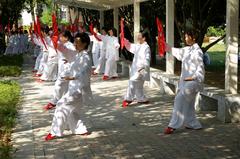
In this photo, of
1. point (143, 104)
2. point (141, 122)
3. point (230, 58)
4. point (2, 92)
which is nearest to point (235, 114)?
point (230, 58)

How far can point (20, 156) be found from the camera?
6.67m

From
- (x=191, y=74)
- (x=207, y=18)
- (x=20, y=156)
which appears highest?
(x=207, y=18)

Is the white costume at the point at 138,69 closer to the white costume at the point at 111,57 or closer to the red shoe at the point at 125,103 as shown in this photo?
the red shoe at the point at 125,103

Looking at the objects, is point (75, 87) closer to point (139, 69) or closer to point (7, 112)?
point (7, 112)

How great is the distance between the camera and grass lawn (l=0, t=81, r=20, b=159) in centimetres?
709

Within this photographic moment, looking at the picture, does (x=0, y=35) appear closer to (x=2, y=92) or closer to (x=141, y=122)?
(x=2, y=92)

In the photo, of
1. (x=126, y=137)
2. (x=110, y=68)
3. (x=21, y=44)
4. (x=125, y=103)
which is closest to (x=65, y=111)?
(x=126, y=137)

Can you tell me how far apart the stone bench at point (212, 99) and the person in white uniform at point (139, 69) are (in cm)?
105

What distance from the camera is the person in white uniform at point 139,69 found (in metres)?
10.3

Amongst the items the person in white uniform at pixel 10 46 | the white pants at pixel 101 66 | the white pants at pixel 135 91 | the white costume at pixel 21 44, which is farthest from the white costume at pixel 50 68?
the white costume at pixel 21 44

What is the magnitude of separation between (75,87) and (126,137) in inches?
45.0

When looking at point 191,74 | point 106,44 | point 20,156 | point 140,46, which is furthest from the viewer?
point 106,44

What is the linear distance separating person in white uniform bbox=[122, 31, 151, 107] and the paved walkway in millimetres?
238

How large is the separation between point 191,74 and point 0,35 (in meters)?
23.9
